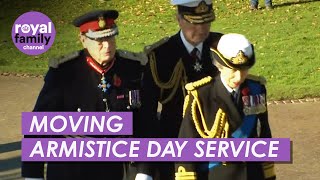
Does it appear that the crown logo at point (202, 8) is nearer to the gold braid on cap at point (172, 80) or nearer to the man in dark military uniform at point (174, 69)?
the man in dark military uniform at point (174, 69)

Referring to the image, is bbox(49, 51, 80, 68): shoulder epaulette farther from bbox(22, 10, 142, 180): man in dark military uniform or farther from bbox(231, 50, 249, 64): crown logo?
bbox(231, 50, 249, 64): crown logo

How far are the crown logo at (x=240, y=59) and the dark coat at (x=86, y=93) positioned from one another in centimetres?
83

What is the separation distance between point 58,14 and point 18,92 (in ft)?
29.4

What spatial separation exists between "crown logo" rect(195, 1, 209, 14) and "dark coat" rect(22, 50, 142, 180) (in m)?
0.58

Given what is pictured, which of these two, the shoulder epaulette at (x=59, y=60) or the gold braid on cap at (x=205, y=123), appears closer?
the gold braid on cap at (x=205, y=123)

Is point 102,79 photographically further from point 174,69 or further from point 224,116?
point 224,116

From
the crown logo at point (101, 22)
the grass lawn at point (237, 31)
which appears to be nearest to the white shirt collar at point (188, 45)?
the crown logo at point (101, 22)

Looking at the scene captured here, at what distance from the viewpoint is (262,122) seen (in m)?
4.46

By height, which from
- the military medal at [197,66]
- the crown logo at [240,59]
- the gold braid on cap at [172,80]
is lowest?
the gold braid on cap at [172,80]

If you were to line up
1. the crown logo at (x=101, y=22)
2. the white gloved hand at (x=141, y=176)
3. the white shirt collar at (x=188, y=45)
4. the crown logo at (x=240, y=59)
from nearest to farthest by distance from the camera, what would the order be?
the crown logo at (x=240, y=59)
the crown logo at (x=101, y=22)
the white gloved hand at (x=141, y=176)
the white shirt collar at (x=188, y=45)

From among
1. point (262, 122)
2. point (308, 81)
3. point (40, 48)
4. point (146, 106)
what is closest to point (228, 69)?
point (262, 122)

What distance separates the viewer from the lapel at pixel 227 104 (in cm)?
430

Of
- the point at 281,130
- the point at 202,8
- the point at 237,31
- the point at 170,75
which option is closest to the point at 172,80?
the point at 170,75

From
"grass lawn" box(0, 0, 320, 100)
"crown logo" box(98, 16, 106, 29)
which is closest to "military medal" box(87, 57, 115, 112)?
"crown logo" box(98, 16, 106, 29)
